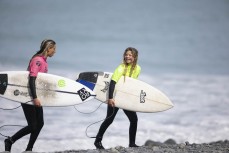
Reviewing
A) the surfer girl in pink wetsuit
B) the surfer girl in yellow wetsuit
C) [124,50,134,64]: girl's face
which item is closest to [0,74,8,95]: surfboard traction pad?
the surfer girl in pink wetsuit

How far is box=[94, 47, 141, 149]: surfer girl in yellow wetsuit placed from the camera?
5.41 m

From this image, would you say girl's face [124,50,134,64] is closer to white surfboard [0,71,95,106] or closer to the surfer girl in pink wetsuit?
white surfboard [0,71,95,106]

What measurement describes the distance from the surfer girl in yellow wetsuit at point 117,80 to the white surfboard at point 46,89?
47 cm

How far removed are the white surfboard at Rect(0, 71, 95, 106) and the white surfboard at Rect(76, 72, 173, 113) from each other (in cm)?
23

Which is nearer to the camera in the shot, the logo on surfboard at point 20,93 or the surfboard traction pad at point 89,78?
the logo on surfboard at point 20,93

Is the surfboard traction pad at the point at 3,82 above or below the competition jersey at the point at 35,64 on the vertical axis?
below

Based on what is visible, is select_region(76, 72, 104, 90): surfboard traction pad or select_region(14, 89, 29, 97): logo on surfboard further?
select_region(76, 72, 104, 90): surfboard traction pad

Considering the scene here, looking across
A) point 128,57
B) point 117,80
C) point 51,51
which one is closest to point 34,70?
point 51,51

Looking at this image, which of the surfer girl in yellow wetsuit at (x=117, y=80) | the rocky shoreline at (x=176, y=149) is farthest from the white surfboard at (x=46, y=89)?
the rocky shoreline at (x=176, y=149)

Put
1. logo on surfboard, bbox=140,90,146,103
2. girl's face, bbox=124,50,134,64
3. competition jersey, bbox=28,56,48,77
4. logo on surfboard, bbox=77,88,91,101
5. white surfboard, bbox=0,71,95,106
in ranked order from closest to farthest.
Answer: competition jersey, bbox=28,56,48,77 < girl's face, bbox=124,50,134,64 < white surfboard, bbox=0,71,95,106 < logo on surfboard, bbox=77,88,91,101 < logo on surfboard, bbox=140,90,146,103

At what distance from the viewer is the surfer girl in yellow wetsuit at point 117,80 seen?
5.41 meters

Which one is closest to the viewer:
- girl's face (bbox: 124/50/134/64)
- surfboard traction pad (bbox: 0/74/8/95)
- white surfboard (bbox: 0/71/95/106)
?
girl's face (bbox: 124/50/134/64)

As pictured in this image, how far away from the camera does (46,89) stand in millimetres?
5734

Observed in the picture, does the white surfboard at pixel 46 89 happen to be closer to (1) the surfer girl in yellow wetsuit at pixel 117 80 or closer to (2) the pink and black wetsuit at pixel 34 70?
(2) the pink and black wetsuit at pixel 34 70
